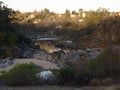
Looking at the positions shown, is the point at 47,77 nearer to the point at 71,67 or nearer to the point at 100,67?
the point at 71,67

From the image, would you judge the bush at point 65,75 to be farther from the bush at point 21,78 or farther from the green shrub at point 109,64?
the green shrub at point 109,64

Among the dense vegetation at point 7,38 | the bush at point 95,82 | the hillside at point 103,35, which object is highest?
the bush at point 95,82

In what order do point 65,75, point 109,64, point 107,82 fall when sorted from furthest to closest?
1. point 109,64
2. point 65,75
3. point 107,82

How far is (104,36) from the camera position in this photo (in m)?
78.8

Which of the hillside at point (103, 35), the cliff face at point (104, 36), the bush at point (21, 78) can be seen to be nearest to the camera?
the bush at point (21, 78)

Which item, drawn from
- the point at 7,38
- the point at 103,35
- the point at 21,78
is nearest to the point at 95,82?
the point at 21,78

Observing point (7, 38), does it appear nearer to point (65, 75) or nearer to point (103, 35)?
point (65, 75)

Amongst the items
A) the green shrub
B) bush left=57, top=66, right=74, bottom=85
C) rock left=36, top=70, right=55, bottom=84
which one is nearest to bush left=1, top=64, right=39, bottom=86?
rock left=36, top=70, right=55, bottom=84

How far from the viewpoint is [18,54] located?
144 feet

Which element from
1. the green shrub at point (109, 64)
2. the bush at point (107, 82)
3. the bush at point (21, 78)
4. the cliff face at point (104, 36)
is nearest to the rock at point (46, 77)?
the bush at point (21, 78)

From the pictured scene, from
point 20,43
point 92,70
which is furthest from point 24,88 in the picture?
point 20,43

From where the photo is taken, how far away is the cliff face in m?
72.6

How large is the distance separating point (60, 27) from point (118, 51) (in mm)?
100646

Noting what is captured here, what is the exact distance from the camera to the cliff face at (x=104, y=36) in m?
72.6
